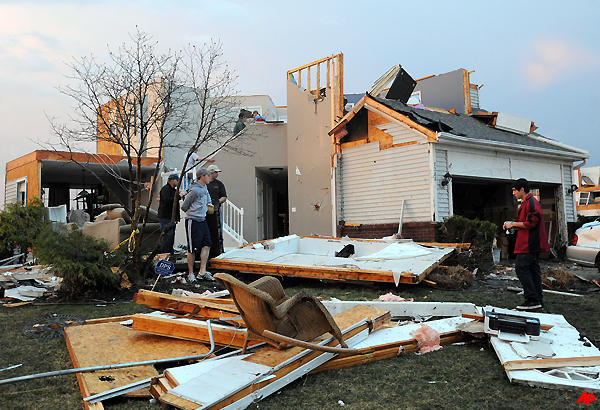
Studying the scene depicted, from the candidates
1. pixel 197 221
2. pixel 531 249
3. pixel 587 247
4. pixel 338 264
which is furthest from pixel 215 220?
pixel 587 247

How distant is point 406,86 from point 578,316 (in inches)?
396

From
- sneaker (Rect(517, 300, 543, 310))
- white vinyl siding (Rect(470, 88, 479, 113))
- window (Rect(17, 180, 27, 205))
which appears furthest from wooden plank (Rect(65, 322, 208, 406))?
white vinyl siding (Rect(470, 88, 479, 113))

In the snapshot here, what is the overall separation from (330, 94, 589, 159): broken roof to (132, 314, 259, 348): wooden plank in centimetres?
791

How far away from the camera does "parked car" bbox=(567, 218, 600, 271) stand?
698 centimetres

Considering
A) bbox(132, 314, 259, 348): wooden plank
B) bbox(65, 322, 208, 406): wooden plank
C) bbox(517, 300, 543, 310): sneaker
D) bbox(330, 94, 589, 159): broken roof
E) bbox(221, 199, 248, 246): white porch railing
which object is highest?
bbox(330, 94, 589, 159): broken roof

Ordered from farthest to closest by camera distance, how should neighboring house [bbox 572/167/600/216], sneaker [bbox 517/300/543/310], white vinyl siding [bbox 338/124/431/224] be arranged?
1. neighboring house [bbox 572/167/600/216]
2. white vinyl siding [bbox 338/124/431/224]
3. sneaker [bbox 517/300/543/310]

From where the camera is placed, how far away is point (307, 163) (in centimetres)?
1305

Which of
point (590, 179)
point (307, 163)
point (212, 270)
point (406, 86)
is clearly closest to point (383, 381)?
point (212, 270)

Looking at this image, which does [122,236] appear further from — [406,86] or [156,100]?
[406,86]

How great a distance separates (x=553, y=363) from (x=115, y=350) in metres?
2.99

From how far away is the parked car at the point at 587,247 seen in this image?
6.98m

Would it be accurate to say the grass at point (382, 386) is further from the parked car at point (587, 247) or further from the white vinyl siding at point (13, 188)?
the white vinyl siding at point (13, 188)

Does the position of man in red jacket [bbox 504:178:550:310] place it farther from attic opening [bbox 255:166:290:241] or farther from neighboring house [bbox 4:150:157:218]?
attic opening [bbox 255:166:290:241]

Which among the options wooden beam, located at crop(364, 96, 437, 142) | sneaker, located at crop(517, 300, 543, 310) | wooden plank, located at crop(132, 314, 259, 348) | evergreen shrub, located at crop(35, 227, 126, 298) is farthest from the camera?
wooden beam, located at crop(364, 96, 437, 142)
